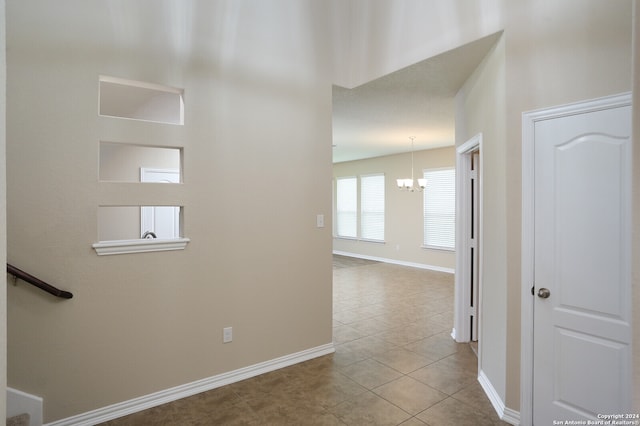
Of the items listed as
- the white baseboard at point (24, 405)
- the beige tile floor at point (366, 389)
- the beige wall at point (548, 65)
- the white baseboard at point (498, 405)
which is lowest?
the beige tile floor at point (366, 389)

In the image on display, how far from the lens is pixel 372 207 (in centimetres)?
964

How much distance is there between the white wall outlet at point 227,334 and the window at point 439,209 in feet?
19.1

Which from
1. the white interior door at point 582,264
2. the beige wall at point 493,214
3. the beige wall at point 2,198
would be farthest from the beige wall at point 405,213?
the beige wall at point 2,198

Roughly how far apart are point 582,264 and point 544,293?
0.93ft

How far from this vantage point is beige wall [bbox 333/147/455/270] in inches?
312

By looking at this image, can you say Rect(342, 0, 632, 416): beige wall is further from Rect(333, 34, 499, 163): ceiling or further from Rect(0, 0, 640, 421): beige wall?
Rect(333, 34, 499, 163): ceiling

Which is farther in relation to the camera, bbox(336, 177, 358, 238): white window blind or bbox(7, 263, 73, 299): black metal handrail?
bbox(336, 177, 358, 238): white window blind

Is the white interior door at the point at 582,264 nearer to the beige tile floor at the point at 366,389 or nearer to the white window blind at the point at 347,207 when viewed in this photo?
the beige tile floor at the point at 366,389

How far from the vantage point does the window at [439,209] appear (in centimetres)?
771

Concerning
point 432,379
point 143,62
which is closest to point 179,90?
point 143,62

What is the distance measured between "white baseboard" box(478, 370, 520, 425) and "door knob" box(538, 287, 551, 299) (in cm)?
81

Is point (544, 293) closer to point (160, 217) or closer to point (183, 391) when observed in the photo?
point (183, 391)

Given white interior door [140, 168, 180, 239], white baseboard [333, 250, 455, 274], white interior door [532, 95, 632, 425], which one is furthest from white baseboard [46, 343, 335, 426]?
white baseboard [333, 250, 455, 274]

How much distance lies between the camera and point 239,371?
3031 millimetres
